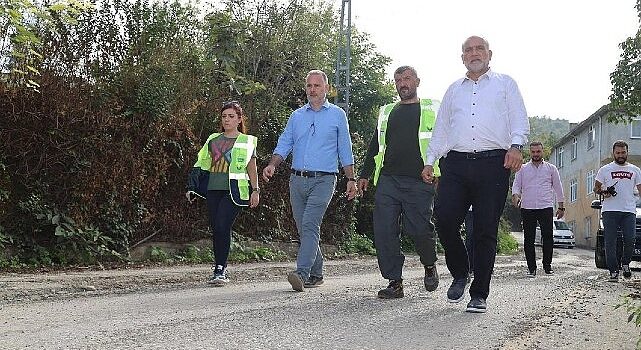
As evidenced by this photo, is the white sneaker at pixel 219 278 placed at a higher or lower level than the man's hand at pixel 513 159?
lower

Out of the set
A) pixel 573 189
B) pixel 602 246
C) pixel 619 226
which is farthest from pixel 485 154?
pixel 573 189

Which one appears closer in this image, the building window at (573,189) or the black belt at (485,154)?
the black belt at (485,154)

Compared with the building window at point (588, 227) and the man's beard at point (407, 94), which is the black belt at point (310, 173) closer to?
the man's beard at point (407, 94)

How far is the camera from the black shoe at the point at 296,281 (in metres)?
7.51

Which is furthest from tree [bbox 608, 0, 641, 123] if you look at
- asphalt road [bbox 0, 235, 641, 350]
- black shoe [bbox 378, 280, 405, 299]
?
black shoe [bbox 378, 280, 405, 299]

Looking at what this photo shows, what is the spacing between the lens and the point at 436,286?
7.62m

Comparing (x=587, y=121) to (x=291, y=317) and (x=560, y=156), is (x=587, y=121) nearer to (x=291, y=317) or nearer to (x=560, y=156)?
(x=560, y=156)

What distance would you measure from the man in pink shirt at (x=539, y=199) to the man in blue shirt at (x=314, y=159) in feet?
13.2

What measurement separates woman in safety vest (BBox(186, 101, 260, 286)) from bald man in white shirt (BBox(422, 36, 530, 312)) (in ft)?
8.57

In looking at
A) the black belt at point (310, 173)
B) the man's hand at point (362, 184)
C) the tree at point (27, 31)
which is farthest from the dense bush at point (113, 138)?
the man's hand at point (362, 184)

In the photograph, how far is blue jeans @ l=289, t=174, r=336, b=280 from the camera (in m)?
7.85

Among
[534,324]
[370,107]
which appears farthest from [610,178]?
[370,107]

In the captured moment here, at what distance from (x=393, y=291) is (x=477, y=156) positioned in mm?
1431

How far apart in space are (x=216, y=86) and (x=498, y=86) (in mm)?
8909
